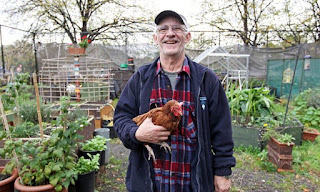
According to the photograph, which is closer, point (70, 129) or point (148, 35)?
point (70, 129)

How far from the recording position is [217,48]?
10.2 m

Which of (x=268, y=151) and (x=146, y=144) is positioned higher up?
(x=146, y=144)

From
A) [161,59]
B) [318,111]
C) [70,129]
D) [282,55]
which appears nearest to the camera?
[161,59]

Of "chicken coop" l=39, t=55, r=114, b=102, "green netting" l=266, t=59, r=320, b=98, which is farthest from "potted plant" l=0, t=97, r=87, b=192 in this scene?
"green netting" l=266, t=59, r=320, b=98

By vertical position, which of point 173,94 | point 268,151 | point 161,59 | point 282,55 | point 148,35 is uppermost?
point 148,35

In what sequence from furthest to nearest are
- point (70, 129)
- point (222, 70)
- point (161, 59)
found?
point (222, 70), point (70, 129), point (161, 59)

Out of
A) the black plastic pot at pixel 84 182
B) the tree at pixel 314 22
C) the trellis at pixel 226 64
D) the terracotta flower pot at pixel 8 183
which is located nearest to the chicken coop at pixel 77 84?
the black plastic pot at pixel 84 182

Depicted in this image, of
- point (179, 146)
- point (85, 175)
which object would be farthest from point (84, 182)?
point (179, 146)

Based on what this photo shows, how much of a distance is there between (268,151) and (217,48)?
686 centimetres

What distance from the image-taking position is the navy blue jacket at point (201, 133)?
152 cm

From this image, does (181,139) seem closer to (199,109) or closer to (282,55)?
(199,109)

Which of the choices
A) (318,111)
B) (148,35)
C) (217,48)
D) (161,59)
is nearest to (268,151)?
(318,111)

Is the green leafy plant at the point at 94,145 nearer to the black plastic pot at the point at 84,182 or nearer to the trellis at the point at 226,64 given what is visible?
the black plastic pot at the point at 84,182

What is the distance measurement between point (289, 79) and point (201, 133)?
1018cm
